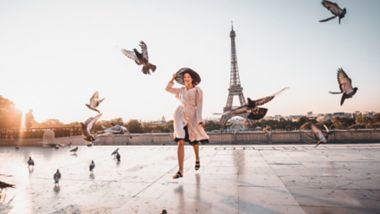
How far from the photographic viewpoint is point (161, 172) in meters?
5.86

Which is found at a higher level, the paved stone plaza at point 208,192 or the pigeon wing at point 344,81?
the pigeon wing at point 344,81

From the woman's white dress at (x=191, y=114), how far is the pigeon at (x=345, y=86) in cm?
381

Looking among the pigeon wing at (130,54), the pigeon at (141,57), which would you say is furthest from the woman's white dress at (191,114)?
the pigeon wing at (130,54)

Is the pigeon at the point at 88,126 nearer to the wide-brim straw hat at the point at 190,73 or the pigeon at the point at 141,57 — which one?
the pigeon at the point at 141,57

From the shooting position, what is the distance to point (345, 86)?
6551 millimetres

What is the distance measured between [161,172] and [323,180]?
11.7ft

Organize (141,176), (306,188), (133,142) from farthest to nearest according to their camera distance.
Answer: (133,142), (141,176), (306,188)

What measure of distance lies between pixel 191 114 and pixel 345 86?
179 inches

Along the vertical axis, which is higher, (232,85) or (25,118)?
(232,85)

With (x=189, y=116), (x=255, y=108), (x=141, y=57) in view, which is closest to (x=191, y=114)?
(x=189, y=116)

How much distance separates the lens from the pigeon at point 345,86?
20.8ft

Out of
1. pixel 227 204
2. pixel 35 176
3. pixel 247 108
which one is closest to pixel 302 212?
pixel 227 204

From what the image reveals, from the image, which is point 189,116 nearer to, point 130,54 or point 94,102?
point 130,54

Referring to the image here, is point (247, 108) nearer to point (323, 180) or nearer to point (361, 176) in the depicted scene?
point (323, 180)
